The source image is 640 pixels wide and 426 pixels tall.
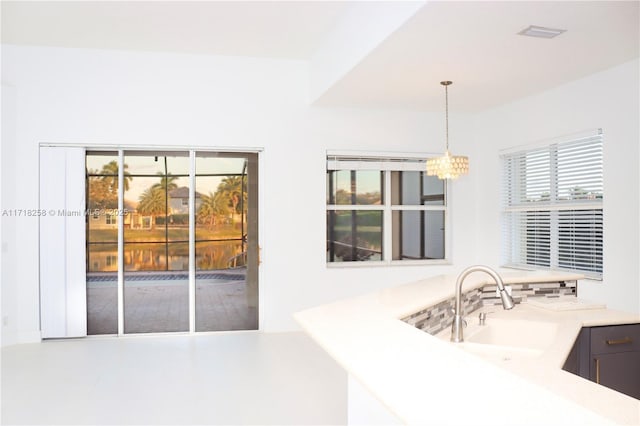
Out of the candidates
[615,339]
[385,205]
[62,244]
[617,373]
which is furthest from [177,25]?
[617,373]

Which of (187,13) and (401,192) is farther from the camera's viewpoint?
(401,192)

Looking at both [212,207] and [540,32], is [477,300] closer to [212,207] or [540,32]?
[540,32]

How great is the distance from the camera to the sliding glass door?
19.1ft

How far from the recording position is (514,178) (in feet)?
21.1

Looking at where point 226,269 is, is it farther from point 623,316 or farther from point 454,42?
point 623,316

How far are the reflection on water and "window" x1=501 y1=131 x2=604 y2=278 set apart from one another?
3.43m

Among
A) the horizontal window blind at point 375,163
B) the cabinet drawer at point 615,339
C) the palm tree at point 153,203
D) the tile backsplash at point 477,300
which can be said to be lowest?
the cabinet drawer at point 615,339

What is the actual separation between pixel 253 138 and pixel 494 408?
207 inches

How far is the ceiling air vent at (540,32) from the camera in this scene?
12.1 ft

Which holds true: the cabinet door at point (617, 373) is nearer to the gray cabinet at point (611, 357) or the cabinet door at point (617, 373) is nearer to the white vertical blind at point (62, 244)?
the gray cabinet at point (611, 357)

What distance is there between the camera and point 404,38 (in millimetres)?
3865

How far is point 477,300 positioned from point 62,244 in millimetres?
4569

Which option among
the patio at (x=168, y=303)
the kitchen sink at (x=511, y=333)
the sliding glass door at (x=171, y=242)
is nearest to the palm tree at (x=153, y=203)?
the sliding glass door at (x=171, y=242)

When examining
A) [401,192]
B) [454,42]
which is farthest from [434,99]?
[454,42]
